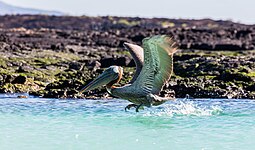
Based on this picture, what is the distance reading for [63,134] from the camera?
43.6 ft

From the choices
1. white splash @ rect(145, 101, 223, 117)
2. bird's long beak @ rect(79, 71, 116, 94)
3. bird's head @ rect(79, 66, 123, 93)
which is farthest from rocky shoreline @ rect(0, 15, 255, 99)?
white splash @ rect(145, 101, 223, 117)

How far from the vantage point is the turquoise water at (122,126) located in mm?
12180

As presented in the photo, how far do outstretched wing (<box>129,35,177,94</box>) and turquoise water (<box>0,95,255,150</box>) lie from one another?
3.77ft

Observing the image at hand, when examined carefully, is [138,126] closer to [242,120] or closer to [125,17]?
[242,120]

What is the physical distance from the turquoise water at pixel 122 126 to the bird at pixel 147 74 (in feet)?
2.88

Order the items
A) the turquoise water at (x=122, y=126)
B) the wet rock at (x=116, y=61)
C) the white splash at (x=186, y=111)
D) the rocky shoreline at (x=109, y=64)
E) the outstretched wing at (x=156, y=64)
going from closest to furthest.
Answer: the outstretched wing at (x=156, y=64)
the turquoise water at (x=122, y=126)
the white splash at (x=186, y=111)
the rocky shoreline at (x=109, y=64)
the wet rock at (x=116, y=61)

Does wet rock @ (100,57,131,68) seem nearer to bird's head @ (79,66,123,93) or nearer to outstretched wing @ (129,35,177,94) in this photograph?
bird's head @ (79,66,123,93)

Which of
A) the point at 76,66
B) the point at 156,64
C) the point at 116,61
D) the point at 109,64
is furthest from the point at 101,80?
the point at 116,61

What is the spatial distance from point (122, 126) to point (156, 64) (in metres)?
2.66

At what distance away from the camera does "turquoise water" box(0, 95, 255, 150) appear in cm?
1218

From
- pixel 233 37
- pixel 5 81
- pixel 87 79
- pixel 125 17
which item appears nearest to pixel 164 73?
pixel 87 79

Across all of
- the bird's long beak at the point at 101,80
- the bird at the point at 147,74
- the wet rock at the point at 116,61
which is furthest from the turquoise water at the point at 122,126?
the wet rock at the point at 116,61

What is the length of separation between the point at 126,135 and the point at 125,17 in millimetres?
104345

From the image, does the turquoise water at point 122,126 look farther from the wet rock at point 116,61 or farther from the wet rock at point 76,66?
the wet rock at point 116,61
